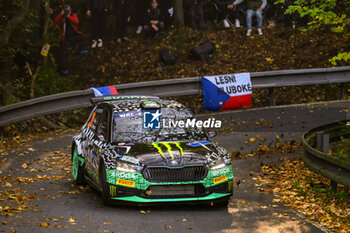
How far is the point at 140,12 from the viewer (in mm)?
26891

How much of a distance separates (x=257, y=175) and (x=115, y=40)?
15.3 m

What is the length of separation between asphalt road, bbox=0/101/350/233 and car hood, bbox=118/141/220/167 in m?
0.73

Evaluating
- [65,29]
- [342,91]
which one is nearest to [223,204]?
[342,91]

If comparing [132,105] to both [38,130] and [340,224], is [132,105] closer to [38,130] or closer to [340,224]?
[340,224]

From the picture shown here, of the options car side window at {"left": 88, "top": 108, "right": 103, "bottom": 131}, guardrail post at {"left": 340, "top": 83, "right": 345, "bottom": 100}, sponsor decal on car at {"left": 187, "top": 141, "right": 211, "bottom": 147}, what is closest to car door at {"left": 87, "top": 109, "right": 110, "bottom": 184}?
car side window at {"left": 88, "top": 108, "right": 103, "bottom": 131}

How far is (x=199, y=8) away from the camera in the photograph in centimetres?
2647

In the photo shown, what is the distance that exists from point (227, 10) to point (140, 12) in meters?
3.50

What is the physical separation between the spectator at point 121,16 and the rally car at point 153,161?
14465 millimetres

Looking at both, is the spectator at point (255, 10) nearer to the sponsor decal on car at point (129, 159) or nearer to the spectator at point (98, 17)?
the spectator at point (98, 17)

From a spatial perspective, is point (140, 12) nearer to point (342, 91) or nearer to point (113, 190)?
point (342, 91)

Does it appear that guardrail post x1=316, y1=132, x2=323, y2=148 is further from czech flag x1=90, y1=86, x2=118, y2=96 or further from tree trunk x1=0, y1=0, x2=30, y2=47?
tree trunk x1=0, y1=0, x2=30, y2=47

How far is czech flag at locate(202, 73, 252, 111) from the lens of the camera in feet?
62.2

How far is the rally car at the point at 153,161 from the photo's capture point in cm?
973

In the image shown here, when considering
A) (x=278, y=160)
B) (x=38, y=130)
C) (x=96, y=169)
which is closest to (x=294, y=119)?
(x=278, y=160)
